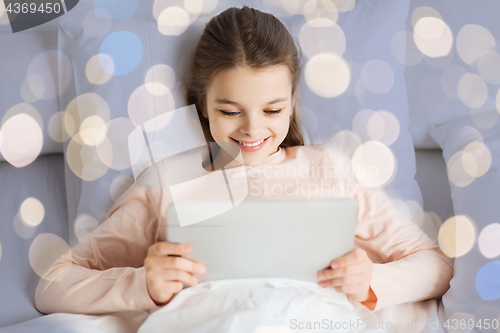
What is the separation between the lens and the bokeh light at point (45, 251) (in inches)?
34.0

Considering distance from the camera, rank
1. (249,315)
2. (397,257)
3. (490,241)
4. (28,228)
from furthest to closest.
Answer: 1. (28,228)
2. (397,257)
3. (490,241)
4. (249,315)

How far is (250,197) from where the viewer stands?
87cm

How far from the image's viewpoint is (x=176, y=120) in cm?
104

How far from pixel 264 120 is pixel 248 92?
7cm

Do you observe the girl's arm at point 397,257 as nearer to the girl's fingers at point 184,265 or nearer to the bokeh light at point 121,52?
the girl's fingers at point 184,265

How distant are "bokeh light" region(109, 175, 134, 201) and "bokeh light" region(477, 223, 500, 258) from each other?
32.4 inches

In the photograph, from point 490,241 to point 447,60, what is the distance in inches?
22.8

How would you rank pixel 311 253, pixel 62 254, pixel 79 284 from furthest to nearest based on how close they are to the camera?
pixel 62 254, pixel 79 284, pixel 311 253

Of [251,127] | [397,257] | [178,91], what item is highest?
[178,91]

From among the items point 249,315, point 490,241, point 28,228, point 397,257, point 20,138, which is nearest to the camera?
point 249,315

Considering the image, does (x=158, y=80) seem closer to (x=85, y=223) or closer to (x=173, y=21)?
(x=173, y=21)

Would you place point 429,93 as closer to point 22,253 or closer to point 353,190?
point 353,190

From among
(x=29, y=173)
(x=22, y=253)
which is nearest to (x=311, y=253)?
(x=22, y=253)

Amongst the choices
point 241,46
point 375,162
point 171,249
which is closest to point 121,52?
point 241,46
